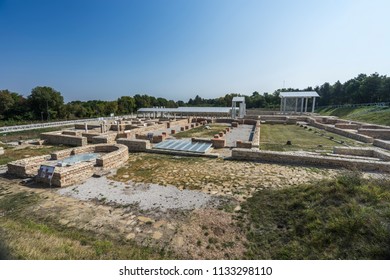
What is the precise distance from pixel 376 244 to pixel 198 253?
Answer: 2.90 metres

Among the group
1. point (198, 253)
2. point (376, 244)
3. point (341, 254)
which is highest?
point (376, 244)

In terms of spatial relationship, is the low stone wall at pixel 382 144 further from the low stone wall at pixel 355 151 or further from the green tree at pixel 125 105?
the green tree at pixel 125 105

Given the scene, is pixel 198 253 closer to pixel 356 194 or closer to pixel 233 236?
pixel 233 236

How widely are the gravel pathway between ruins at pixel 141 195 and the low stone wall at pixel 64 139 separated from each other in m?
8.66

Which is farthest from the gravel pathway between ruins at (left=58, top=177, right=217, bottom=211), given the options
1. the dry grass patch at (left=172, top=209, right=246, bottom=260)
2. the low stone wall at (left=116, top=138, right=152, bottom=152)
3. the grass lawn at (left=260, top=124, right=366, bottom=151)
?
the grass lawn at (left=260, top=124, right=366, bottom=151)

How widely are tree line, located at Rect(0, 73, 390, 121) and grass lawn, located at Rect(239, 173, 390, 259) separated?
48.5m

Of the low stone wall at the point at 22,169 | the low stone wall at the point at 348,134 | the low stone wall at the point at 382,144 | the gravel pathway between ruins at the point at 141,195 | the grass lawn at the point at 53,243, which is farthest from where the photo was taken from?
the low stone wall at the point at 348,134

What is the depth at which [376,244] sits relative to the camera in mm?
3178

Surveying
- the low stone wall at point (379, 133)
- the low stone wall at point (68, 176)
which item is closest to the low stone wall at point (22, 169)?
the low stone wall at point (68, 176)

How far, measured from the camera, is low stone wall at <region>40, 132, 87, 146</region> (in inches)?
599

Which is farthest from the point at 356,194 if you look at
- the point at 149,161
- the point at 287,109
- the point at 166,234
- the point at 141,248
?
the point at 287,109

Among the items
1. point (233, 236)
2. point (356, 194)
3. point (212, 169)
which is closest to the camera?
point (233, 236)

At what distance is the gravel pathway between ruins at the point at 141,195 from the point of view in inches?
234

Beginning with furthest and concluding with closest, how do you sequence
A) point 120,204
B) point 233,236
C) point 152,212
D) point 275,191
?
point 275,191 → point 120,204 → point 152,212 → point 233,236
